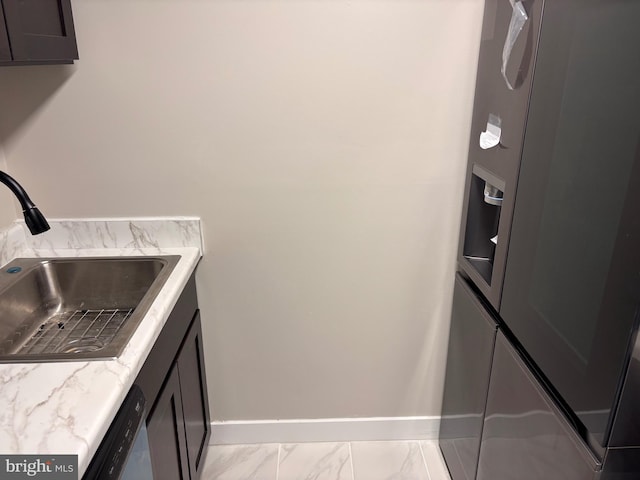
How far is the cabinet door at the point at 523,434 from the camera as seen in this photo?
1011 millimetres

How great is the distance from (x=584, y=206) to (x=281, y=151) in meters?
1.01

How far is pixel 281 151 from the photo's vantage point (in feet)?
5.52

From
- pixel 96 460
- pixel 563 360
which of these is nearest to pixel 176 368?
pixel 96 460

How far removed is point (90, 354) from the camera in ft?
3.52

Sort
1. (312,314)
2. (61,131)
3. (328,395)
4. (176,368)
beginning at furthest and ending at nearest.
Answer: (328,395) < (312,314) < (61,131) < (176,368)

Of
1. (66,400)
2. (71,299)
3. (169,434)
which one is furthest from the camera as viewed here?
(71,299)

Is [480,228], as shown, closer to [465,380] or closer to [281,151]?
[465,380]

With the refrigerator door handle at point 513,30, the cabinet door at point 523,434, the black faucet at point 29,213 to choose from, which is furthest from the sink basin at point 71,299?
the refrigerator door handle at point 513,30

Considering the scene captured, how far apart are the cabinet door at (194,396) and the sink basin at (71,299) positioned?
0.24 meters

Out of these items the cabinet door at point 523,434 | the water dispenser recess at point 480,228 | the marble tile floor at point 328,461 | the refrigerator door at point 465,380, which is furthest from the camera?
the marble tile floor at point 328,461

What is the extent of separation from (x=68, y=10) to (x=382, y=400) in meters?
1.82

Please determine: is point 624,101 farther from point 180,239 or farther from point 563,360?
point 180,239

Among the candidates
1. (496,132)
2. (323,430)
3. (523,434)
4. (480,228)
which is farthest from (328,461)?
(496,132)

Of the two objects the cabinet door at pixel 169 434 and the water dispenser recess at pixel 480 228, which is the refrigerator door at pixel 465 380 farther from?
the cabinet door at pixel 169 434
